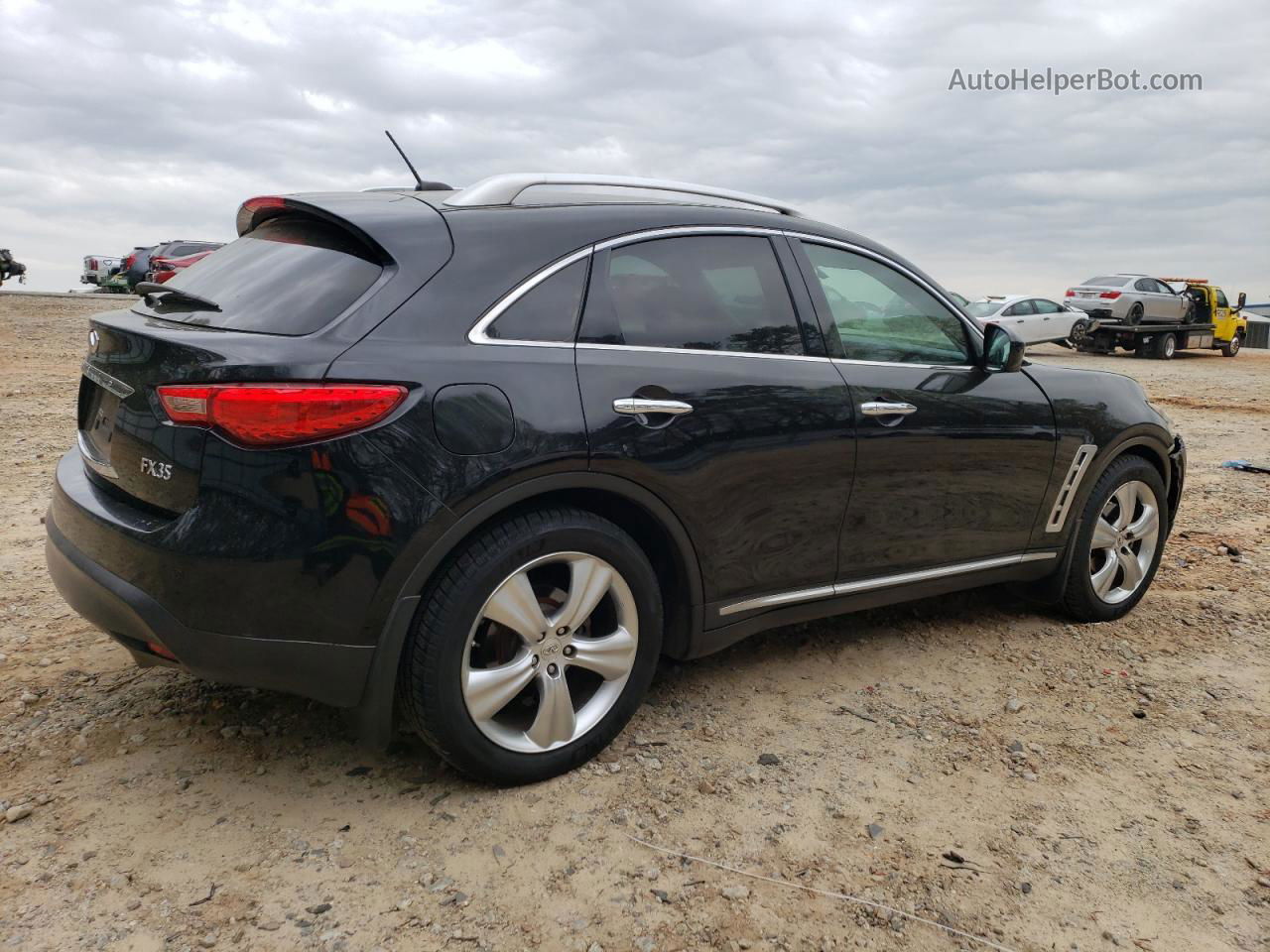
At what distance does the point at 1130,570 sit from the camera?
4.74 metres

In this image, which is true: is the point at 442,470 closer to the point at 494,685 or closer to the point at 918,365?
the point at 494,685

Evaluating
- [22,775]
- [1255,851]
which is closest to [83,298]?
[22,775]

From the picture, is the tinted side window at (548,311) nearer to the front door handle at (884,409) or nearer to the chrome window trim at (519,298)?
the chrome window trim at (519,298)

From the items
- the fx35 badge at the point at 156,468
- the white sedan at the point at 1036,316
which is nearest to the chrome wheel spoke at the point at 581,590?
the fx35 badge at the point at 156,468

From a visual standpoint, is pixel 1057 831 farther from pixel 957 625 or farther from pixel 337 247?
pixel 337 247

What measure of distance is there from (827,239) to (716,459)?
1073 mm

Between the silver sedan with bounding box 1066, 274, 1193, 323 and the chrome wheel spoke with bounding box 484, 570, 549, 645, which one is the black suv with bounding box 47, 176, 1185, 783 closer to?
the chrome wheel spoke with bounding box 484, 570, 549, 645

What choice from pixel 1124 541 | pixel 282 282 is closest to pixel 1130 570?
pixel 1124 541

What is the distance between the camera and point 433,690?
2721mm

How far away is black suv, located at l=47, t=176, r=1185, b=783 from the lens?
8.41 feet

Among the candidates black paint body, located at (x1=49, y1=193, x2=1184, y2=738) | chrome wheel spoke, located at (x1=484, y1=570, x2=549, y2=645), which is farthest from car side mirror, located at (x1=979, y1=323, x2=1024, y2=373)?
chrome wheel spoke, located at (x1=484, y1=570, x2=549, y2=645)

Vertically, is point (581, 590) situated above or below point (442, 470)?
below

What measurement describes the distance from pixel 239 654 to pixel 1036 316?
25.6 metres

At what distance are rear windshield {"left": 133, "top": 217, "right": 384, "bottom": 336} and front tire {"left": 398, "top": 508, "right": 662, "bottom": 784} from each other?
Result: 2.45ft
